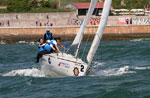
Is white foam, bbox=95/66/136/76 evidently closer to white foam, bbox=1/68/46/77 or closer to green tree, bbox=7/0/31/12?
white foam, bbox=1/68/46/77

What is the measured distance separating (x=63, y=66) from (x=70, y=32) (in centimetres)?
2711

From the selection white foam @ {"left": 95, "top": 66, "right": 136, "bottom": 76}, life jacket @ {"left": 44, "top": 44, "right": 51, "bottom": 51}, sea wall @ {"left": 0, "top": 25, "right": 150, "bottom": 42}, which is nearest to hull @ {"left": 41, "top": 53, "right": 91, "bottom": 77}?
life jacket @ {"left": 44, "top": 44, "right": 51, "bottom": 51}

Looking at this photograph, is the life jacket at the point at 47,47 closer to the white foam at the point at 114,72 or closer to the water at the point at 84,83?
the water at the point at 84,83

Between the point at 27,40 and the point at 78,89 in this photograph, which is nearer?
the point at 78,89

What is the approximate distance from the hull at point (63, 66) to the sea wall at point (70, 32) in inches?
1004

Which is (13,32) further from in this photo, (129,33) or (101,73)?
(101,73)

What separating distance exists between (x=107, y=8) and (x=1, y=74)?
623 centimetres

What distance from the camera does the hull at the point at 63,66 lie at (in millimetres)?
18016

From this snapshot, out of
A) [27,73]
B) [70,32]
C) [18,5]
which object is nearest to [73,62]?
[27,73]

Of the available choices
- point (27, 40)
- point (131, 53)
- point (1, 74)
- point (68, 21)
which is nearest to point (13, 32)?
point (27, 40)

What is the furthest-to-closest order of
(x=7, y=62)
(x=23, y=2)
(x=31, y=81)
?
(x=23, y=2) < (x=7, y=62) < (x=31, y=81)

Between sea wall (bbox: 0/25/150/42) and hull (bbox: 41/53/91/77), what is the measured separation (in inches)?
1004

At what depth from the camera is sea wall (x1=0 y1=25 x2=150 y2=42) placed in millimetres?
44812

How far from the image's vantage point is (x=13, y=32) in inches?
1789
